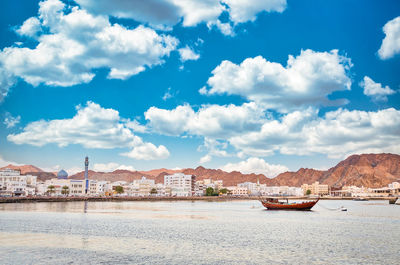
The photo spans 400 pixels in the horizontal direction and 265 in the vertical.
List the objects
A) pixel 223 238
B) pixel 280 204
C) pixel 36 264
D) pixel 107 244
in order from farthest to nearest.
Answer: pixel 280 204
pixel 223 238
pixel 107 244
pixel 36 264

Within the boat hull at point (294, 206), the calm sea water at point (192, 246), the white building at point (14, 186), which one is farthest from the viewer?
the white building at point (14, 186)

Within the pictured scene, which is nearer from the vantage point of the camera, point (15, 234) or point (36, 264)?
point (36, 264)

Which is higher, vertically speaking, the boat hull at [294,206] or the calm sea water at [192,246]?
the calm sea water at [192,246]

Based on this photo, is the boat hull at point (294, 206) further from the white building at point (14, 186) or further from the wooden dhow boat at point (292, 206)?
the white building at point (14, 186)

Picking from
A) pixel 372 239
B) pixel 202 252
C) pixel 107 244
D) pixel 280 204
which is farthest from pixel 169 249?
pixel 280 204

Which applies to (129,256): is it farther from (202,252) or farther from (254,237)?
(254,237)

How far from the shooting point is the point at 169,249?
31.2m

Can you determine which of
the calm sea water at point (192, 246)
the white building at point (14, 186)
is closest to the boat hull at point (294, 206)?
the calm sea water at point (192, 246)

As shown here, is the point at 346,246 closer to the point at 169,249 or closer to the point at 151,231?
the point at 169,249

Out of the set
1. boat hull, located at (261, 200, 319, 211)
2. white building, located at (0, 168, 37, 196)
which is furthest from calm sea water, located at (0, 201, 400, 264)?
white building, located at (0, 168, 37, 196)

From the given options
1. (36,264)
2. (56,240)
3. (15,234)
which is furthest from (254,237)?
(15,234)

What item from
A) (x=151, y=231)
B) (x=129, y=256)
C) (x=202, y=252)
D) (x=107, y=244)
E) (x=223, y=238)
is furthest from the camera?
(x=151, y=231)

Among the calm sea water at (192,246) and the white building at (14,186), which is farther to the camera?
the white building at (14,186)

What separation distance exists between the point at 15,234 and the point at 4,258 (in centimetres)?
1416
